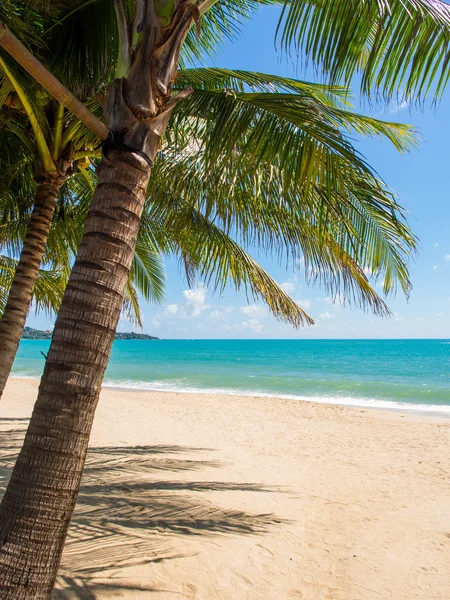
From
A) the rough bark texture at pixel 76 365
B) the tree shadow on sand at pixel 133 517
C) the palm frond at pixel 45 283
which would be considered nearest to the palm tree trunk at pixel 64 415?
the rough bark texture at pixel 76 365

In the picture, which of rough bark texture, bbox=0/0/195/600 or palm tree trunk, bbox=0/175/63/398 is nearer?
rough bark texture, bbox=0/0/195/600

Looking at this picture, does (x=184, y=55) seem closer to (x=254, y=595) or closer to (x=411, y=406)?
(x=254, y=595)

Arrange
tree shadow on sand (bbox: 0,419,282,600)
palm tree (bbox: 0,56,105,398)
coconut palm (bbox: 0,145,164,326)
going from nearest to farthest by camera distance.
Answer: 1. tree shadow on sand (bbox: 0,419,282,600)
2. palm tree (bbox: 0,56,105,398)
3. coconut palm (bbox: 0,145,164,326)

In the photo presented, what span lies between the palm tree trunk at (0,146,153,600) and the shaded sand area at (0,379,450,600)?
1.23 metres

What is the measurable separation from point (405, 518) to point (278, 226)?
326cm

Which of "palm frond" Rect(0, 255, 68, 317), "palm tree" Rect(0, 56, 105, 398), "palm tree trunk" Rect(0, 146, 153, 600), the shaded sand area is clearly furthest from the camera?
"palm frond" Rect(0, 255, 68, 317)

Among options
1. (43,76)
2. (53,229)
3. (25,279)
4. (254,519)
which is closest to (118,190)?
(43,76)

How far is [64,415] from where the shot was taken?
6.03ft

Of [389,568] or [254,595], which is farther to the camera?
[389,568]

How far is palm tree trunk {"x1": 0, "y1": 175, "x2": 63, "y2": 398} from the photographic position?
153 inches

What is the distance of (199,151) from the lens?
4.44 metres

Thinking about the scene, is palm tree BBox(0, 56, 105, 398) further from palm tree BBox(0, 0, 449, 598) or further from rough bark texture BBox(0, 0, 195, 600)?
rough bark texture BBox(0, 0, 195, 600)

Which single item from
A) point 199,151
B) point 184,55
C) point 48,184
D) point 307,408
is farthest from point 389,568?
point 307,408

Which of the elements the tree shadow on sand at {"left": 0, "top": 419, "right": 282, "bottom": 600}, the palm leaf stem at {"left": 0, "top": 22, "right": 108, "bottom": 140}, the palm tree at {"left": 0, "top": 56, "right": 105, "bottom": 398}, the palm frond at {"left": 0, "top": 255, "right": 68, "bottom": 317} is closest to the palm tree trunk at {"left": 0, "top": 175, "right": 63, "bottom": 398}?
the palm tree at {"left": 0, "top": 56, "right": 105, "bottom": 398}
